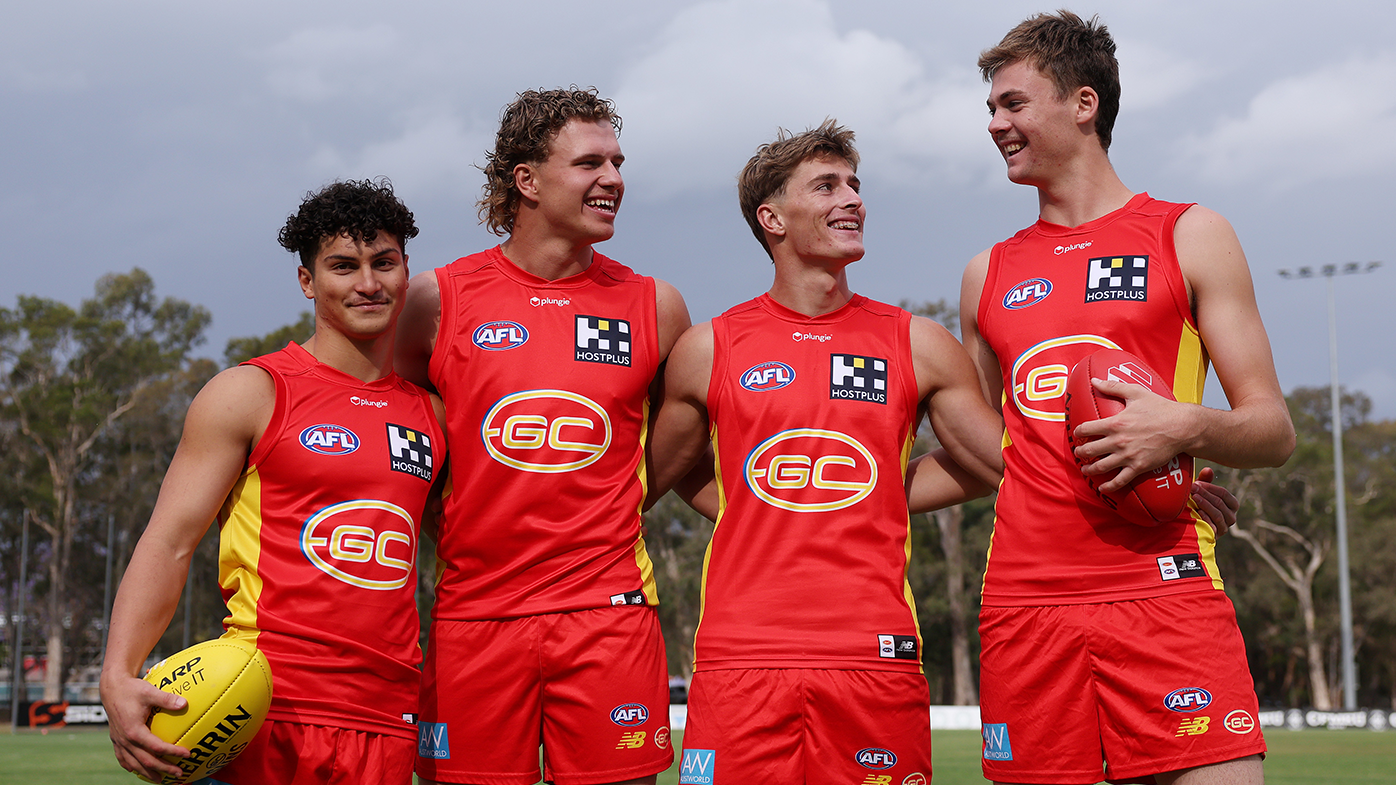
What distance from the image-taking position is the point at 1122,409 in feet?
11.6

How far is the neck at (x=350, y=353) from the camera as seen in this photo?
423cm

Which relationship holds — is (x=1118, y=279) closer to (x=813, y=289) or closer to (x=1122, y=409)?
(x=1122, y=409)

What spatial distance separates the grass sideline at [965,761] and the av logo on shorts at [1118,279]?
11516mm

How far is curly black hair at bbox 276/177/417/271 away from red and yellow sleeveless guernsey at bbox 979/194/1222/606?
228cm

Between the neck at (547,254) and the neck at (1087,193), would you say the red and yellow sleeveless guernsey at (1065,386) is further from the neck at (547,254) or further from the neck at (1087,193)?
the neck at (547,254)

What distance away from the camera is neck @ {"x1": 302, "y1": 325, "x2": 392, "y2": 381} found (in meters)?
4.23

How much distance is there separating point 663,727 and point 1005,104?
2671 millimetres

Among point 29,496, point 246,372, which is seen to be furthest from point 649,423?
point 29,496

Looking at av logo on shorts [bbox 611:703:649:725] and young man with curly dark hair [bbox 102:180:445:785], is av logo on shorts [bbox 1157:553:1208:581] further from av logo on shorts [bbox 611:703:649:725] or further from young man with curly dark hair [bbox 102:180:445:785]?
young man with curly dark hair [bbox 102:180:445:785]

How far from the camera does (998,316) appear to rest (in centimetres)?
425

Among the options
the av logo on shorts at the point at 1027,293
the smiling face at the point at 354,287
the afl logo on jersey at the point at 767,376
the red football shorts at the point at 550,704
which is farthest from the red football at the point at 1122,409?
the smiling face at the point at 354,287

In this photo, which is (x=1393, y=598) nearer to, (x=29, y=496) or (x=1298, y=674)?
(x=1298, y=674)

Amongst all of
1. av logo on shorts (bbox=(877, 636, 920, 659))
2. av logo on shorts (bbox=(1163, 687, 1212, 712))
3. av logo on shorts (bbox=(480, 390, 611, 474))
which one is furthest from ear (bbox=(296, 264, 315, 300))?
av logo on shorts (bbox=(1163, 687, 1212, 712))

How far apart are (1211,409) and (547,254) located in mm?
2635
